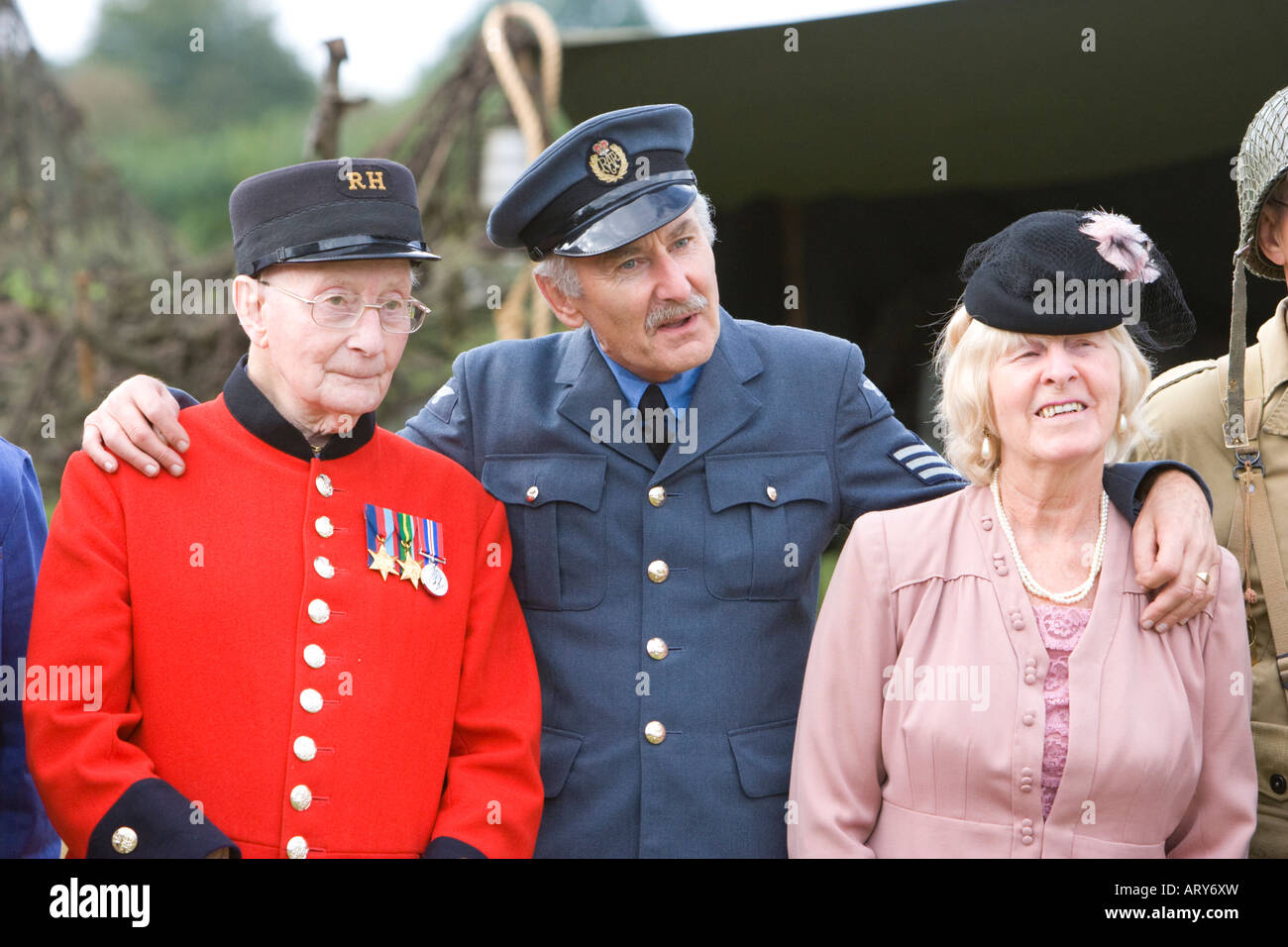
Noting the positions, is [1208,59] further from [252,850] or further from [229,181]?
[229,181]

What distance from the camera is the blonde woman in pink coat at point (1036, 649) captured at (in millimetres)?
2314

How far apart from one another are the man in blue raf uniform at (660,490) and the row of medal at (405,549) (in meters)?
0.25

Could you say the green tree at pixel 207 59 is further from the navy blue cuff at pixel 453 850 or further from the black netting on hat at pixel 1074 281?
the navy blue cuff at pixel 453 850

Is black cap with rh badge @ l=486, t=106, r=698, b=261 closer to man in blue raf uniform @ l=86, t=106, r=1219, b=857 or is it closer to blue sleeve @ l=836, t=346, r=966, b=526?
man in blue raf uniform @ l=86, t=106, r=1219, b=857

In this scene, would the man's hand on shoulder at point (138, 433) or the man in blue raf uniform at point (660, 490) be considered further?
the man in blue raf uniform at point (660, 490)

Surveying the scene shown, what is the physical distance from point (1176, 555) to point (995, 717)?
0.41 metres

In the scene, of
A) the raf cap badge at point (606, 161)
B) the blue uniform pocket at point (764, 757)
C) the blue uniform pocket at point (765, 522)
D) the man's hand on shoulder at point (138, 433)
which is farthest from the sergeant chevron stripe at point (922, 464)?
the man's hand on shoulder at point (138, 433)

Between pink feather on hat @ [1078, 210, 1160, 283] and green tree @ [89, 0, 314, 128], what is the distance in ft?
56.3

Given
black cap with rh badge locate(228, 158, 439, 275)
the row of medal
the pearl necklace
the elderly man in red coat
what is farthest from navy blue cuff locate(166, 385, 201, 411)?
the pearl necklace

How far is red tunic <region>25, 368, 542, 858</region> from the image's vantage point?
2.19 metres

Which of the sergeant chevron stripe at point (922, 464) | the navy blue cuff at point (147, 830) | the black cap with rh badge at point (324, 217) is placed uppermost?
the black cap with rh badge at point (324, 217)

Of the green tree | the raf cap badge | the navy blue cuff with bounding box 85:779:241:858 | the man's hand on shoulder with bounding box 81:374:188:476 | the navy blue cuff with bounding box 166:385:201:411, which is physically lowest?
the navy blue cuff with bounding box 85:779:241:858

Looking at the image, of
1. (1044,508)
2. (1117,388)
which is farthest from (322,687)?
(1117,388)

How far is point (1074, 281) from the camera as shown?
2.38 m
